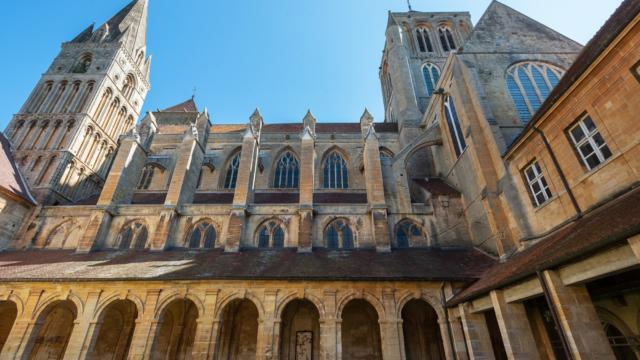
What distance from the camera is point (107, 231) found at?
46.7ft

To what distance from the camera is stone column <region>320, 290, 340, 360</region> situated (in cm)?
952

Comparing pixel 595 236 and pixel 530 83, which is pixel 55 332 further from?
pixel 530 83

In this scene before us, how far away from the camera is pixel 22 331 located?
10.2m

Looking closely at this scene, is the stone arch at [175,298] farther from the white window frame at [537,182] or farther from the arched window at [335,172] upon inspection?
the white window frame at [537,182]

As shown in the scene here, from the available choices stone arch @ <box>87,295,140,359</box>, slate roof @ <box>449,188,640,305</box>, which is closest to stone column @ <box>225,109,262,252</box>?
stone arch @ <box>87,295,140,359</box>

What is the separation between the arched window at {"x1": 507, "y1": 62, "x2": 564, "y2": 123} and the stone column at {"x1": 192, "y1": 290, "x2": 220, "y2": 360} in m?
15.2

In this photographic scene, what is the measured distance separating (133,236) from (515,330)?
1670 cm

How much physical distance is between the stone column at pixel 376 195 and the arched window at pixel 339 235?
1.37 meters

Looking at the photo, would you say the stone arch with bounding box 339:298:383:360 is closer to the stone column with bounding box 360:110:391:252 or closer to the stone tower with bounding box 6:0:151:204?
the stone column with bounding box 360:110:391:252

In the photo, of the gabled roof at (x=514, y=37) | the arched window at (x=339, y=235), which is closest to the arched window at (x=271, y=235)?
the arched window at (x=339, y=235)

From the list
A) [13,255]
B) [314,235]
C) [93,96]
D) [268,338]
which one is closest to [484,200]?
[314,235]

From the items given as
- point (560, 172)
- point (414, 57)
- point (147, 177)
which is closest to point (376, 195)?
point (560, 172)

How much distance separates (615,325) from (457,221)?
20.9 feet

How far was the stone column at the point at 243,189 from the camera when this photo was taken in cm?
1341
